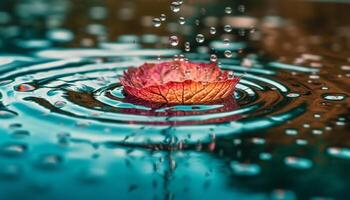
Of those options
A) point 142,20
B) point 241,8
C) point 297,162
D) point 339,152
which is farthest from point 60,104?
point 241,8

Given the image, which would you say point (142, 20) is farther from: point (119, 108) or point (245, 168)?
point (245, 168)

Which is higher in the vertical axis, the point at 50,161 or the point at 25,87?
the point at 25,87

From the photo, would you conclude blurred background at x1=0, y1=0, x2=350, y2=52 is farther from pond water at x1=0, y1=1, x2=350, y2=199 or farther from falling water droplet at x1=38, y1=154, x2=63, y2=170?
falling water droplet at x1=38, y1=154, x2=63, y2=170

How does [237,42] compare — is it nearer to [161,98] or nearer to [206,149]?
[161,98]

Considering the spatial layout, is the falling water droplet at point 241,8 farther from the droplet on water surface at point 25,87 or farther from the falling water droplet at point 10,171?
the falling water droplet at point 10,171

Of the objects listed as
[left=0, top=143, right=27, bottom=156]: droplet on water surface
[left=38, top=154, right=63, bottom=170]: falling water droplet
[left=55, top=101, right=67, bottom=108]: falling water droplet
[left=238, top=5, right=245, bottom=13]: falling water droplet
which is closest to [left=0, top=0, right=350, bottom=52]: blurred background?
[left=238, top=5, right=245, bottom=13]: falling water droplet

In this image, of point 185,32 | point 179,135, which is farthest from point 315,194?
point 185,32

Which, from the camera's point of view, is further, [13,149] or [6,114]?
[6,114]

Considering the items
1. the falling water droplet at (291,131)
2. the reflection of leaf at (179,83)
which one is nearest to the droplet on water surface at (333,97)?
the reflection of leaf at (179,83)
